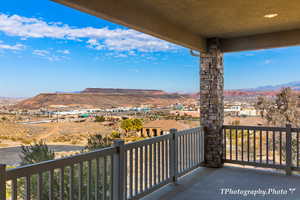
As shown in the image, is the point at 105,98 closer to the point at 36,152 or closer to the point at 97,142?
the point at 97,142

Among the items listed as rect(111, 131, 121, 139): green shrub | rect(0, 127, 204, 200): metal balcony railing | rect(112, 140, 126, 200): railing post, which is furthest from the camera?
rect(111, 131, 121, 139): green shrub

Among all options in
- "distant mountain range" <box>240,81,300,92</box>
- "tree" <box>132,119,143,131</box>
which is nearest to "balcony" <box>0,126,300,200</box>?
"tree" <box>132,119,143,131</box>

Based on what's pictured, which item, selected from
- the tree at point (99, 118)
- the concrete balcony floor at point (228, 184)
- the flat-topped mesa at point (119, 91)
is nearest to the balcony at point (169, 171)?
the concrete balcony floor at point (228, 184)

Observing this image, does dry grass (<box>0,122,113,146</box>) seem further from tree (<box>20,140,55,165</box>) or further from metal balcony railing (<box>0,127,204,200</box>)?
metal balcony railing (<box>0,127,204,200</box>)

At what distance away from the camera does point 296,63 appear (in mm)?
6480

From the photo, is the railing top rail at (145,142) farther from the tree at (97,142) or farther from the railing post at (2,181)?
the railing post at (2,181)

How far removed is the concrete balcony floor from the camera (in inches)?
141

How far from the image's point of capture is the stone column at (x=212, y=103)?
5141 mm

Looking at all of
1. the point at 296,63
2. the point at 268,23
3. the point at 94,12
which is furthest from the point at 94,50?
the point at 296,63

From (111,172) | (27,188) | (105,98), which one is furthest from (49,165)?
(105,98)

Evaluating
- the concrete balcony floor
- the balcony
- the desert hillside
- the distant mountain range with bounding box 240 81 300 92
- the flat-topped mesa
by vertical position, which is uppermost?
the distant mountain range with bounding box 240 81 300 92

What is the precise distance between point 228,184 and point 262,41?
286 centimetres

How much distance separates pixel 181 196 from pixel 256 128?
2.27 metres

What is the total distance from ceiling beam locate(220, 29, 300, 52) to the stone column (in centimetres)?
27
